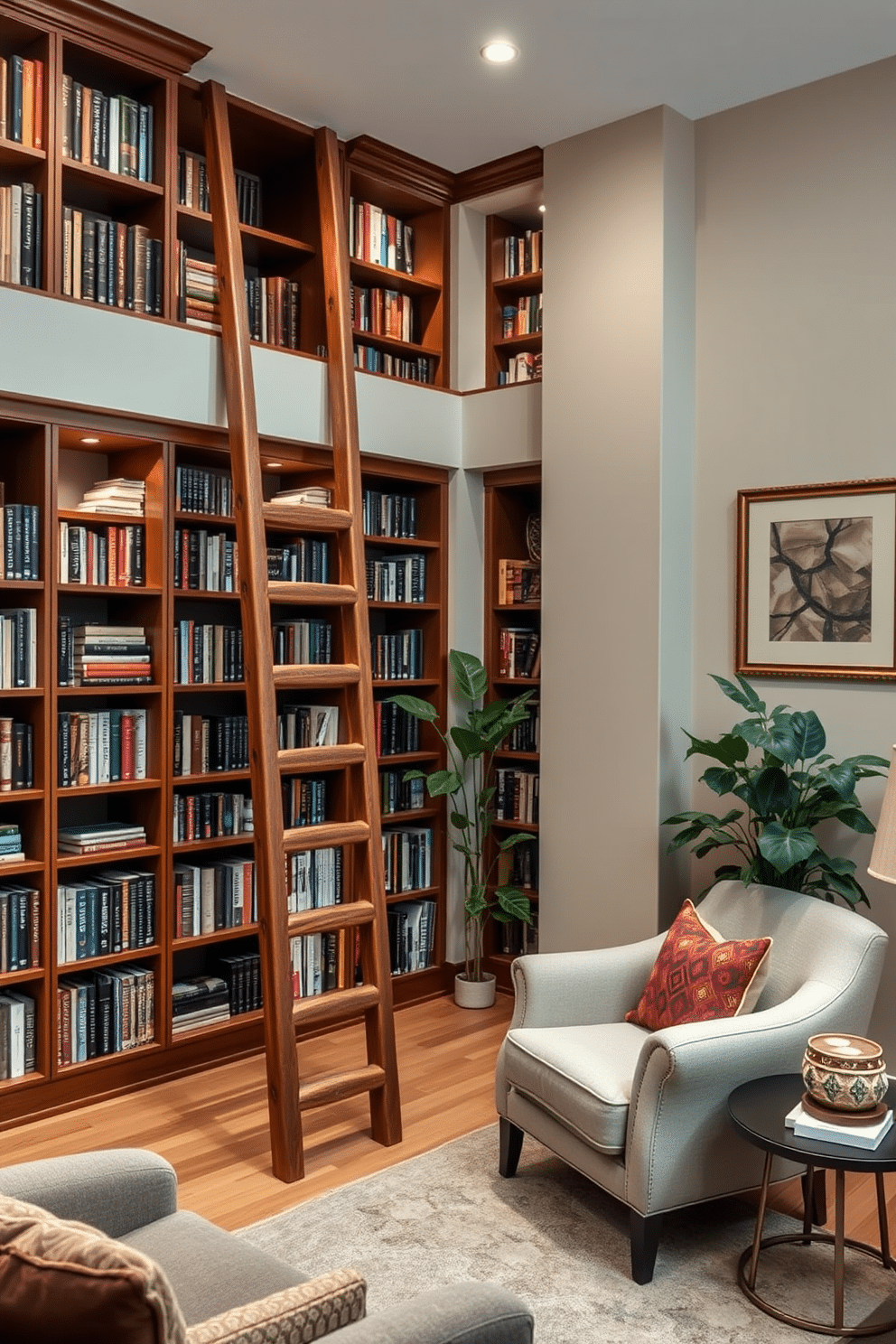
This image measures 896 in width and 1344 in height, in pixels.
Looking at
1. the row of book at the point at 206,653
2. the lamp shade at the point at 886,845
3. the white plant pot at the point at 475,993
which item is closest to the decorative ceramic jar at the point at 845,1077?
the lamp shade at the point at 886,845

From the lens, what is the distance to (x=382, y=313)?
478cm

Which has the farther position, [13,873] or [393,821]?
[393,821]

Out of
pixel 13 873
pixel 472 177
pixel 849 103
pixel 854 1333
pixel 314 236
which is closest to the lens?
pixel 854 1333

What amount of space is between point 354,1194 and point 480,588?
2582mm

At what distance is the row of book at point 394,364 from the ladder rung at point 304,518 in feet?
3.42

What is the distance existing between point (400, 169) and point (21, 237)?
1.65 metres

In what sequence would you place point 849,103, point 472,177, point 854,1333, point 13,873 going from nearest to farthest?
point 854,1333, point 13,873, point 849,103, point 472,177

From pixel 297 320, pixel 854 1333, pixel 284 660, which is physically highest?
pixel 297 320

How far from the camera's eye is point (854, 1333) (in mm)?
2510

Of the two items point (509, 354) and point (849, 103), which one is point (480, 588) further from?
point (849, 103)

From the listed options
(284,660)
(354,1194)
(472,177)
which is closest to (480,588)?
(284,660)

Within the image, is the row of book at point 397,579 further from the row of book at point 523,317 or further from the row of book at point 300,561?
the row of book at point 523,317

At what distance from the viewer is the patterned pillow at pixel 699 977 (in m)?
3.01

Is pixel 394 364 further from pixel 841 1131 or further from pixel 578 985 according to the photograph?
pixel 841 1131
